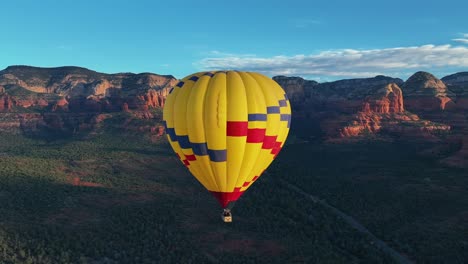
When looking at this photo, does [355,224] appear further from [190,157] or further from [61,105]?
[61,105]

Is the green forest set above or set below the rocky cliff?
below

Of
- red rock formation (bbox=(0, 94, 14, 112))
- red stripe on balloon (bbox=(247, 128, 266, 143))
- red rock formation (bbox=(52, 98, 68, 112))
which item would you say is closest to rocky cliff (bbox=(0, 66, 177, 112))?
red rock formation (bbox=(52, 98, 68, 112))

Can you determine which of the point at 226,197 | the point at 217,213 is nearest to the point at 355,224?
the point at 217,213

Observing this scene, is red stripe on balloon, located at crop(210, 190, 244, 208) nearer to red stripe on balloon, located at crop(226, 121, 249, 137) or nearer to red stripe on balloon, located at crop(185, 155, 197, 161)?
red stripe on balloon, located at crop(185, 155, 197, 161)

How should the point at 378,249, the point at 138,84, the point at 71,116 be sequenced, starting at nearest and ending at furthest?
the point at 378,249 < the point at 71,116 < the point at 138,84

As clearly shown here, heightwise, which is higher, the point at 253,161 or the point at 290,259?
the point at 253,161

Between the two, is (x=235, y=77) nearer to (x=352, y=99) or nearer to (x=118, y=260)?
(x=118, y=260)

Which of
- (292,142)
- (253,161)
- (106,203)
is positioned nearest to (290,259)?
(253,161)

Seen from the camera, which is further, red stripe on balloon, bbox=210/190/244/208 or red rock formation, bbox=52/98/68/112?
red rock formation, bbox=52/98/68/112
